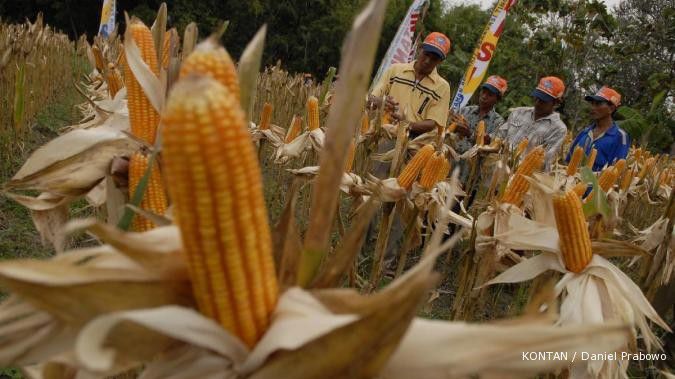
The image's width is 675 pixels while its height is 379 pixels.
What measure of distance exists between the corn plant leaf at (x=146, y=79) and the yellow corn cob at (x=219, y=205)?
0.66m

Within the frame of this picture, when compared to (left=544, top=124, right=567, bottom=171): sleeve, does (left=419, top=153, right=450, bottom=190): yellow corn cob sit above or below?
below

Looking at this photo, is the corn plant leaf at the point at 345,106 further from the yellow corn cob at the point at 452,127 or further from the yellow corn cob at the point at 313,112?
the yellow corn cob at the point at 452,127

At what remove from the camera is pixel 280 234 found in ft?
2.79

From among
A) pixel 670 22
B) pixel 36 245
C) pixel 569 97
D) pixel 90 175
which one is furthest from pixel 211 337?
pixel 670 22

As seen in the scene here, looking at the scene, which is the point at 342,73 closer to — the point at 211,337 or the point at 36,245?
the point at 211,337

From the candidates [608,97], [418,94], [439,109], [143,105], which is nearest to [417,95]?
[418,94]

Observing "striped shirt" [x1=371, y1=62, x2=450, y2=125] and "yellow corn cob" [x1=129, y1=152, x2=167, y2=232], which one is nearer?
"yellow corn cob" [x1=129, y1=152, x2=167, y2=232]

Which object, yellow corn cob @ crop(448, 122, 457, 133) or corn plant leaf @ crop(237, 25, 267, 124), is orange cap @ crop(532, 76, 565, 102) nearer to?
yellow corn cob @ crop(448, 122, 457, 133)

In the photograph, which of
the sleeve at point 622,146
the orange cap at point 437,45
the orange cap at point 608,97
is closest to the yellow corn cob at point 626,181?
the sleeve at point 622,146

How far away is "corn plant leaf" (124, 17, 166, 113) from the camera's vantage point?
1.24 m

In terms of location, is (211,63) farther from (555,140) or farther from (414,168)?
(555,140)

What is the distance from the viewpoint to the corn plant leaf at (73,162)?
4.29ft

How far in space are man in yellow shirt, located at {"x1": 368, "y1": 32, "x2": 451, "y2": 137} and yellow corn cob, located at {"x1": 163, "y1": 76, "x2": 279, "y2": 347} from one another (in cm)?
386

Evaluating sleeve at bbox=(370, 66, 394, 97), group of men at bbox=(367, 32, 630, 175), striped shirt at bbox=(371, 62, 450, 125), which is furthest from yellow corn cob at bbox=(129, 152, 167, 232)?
sleeve at bbox=(370, 66, 394, 97)
